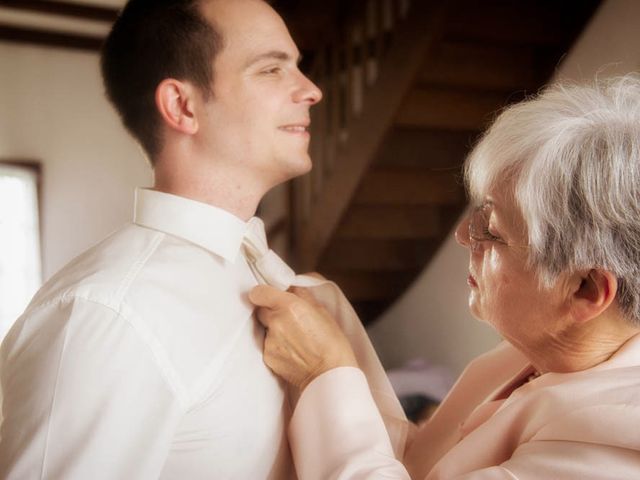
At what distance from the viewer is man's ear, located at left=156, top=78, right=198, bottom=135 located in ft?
4.11

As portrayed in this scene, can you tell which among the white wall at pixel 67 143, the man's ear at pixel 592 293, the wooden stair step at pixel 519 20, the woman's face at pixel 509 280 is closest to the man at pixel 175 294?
the woman's face at pixel 509 280

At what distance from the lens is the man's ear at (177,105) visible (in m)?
1.25

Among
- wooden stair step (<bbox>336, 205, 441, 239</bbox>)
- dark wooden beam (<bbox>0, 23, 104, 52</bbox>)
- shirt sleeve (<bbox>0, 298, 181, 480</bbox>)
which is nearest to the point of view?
shirt sleeve (<bbox>0, 298, 181, 480</bbox>)

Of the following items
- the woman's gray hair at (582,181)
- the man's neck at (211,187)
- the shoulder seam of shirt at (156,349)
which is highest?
the woman's gray hair at (582,181)

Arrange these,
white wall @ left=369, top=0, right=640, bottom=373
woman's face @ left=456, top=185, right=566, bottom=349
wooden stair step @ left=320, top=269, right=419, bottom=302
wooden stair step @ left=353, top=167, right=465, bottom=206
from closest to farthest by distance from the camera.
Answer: woman's face @ left=456, top=185, right=566, bottom=349, white wall @ left=369, top=0, right=640, bottom=373, wooden stair step @ left=353, top=167, right=465, bottom=206, wooden stair step @ left=320, top=269, right=419, bottom=302

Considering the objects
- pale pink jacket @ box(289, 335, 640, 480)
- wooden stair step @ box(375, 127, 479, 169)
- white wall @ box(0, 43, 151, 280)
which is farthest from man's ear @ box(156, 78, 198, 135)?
white wall @ box(0, 43, 151, 280)

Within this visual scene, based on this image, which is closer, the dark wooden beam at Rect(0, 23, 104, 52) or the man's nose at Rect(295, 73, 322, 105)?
the man's nose at Rect(295, 73, 322, 105)

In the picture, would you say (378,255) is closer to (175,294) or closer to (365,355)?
(365,355)

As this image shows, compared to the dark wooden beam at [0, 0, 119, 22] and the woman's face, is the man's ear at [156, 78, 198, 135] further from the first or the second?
the dark wooden beam at [0, 0, 119, 22]

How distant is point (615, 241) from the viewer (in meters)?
1.08

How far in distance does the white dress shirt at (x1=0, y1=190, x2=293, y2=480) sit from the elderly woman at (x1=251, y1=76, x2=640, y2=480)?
3.1 inches

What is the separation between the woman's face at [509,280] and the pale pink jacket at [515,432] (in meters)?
0.11

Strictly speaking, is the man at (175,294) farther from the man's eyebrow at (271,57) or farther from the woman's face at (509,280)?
the woman's face at (509,280)

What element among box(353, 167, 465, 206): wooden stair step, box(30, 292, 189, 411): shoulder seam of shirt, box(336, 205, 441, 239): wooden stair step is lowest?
box(336, 205, 441, 239): wooden stair step
